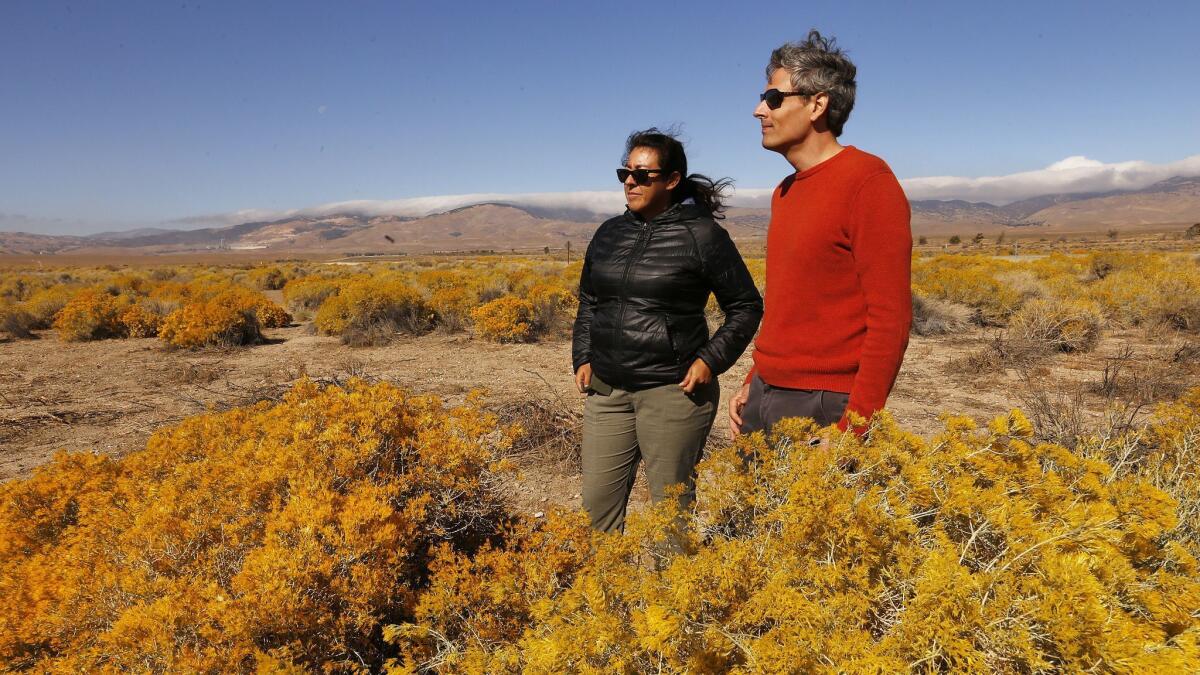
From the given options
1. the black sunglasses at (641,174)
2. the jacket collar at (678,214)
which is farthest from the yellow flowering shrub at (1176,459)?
the black sunglasses at (641,174)

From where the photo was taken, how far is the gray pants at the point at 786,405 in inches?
65.1

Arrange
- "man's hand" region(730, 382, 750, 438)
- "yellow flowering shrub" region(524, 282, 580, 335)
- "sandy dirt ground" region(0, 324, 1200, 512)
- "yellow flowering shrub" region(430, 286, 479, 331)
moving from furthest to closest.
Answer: "yellow flowering shrub" region(430, 286, 479, 331), "yellow flowering shrub" region(524, 282, 580, 335), "sandy dirt ground" region(0, 324, 1200, 512), "man's hand" region(730, 382, 750, 438)

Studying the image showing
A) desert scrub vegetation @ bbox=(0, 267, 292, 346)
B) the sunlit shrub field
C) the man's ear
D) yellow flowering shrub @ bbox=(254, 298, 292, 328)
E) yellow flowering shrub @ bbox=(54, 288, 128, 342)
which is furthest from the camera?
yellow flowering shrub @ bbox=(254, 298, 292, 328)

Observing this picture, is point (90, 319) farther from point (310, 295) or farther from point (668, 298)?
point (668, 298)

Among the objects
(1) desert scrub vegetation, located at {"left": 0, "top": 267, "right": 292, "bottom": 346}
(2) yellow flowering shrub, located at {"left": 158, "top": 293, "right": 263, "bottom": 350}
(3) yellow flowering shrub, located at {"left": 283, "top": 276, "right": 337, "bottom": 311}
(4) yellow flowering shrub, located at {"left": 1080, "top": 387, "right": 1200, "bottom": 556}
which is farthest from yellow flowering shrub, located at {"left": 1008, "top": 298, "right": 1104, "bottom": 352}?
(3) yellow flowering shrub, located at {"left": 283, "top": 276, "right": 337, "bottom": 311}

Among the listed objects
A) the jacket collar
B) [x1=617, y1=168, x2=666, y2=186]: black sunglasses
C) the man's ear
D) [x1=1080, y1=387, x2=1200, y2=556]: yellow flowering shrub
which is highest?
the man's ear

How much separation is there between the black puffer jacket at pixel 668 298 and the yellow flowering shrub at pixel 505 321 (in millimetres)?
7695

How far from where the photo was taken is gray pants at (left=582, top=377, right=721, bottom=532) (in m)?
2.14

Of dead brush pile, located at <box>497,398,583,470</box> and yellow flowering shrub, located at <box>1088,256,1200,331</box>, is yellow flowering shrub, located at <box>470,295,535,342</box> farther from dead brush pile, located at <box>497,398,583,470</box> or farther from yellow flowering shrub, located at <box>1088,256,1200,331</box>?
yellow flowering shrub, located at <box>1088,256,1200,331</box>

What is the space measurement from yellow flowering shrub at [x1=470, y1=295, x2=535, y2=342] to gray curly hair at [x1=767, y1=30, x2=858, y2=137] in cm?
839

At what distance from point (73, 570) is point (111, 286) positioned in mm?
19141

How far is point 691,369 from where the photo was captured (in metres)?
2.08

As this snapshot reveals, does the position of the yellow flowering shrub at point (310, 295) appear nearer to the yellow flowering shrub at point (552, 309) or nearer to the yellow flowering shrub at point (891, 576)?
the yellow flowering shrub at point (552, 309)

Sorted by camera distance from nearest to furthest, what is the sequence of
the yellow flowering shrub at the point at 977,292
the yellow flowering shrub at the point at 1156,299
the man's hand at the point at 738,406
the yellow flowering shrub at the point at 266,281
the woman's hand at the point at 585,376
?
the man's hand at the point at 738,406 → the woman's hand at the point at 585,376 → the yellow flowering shrub at the point at 1156,299 → the yellow flowering shrub at the point at 977,292 → the yellow flowering shrub at the point at 266,281
